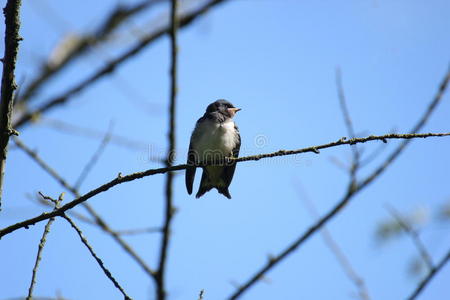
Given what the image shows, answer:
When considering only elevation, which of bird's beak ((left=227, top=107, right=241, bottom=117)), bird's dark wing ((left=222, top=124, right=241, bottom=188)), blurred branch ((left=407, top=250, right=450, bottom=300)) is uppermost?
bird's beak ((left=227, top=107, right=241, bottom=117))

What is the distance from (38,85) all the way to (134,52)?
1.25 m

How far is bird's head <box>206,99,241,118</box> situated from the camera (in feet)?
20.9

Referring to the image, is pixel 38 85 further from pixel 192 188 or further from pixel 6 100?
pixel 6 100

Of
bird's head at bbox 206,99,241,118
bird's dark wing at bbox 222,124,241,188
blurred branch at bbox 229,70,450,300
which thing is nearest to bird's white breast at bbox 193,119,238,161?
bird's dark wing at bbox 222,124,241,188

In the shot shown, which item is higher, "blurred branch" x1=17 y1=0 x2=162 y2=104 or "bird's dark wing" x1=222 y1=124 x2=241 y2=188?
"blurred branch" x1=17 y1=0 x2=162 y2=104

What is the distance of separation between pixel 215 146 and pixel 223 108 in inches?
31.6

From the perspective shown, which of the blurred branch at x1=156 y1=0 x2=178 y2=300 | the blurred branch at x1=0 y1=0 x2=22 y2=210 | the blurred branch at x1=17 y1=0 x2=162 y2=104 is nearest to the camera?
the blurred branch at x1=0 y1=0 x2=22 y2=210

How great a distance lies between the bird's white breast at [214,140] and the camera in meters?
5.86

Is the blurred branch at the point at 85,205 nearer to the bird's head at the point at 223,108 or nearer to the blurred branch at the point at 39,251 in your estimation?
the blurred branch at the point at 39,251

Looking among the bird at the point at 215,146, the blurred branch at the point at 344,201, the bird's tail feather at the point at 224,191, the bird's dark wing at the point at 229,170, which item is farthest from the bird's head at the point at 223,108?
the blurred branch at the point at 344,201

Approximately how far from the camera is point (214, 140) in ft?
19.2

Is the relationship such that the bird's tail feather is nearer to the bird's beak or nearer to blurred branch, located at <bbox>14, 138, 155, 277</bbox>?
the bird's beak

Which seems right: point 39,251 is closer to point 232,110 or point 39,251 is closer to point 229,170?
point 229,170

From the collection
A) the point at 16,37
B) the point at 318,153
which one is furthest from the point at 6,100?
the point at 318,153
